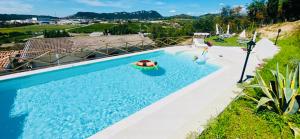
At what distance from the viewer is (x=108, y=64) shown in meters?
12.2

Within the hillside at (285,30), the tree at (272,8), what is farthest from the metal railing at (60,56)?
the tree at (272,8)

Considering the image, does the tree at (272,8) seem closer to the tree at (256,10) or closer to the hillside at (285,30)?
the tree at (256,10)

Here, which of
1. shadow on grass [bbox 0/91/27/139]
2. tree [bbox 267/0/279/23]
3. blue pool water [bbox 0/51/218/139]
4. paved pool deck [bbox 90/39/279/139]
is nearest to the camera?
paved pool deck [bbox 90/39/279/139]

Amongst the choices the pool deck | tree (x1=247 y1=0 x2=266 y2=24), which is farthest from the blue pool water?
tree (x1=247 y1=0 x2=266 y2=24)

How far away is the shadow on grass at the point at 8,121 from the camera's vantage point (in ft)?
17.9

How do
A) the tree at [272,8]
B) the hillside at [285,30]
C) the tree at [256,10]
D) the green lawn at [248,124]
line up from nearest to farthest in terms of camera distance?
the green lawn at [248,124]
the hillside at [285,30]
the tree at [272,8]
the tree at [256,10]

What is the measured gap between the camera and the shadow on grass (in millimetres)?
5457

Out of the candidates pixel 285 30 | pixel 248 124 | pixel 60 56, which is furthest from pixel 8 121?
pixel 285 30

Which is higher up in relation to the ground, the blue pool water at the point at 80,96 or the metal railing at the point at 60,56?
the metal railing at the point at 60,56

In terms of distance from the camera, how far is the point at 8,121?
6.07 m

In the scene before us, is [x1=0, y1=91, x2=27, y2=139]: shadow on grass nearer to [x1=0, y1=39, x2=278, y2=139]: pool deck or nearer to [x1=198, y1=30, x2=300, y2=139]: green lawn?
[x1=0, y1=39, x2=278, y2=139]: pool deck

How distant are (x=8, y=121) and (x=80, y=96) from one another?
8.14 feet

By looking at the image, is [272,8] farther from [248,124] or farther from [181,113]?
[181,113]

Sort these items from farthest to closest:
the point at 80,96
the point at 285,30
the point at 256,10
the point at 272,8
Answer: the point at 256,10
the point at 272,8
the point at 285,30
the point at 80,96
